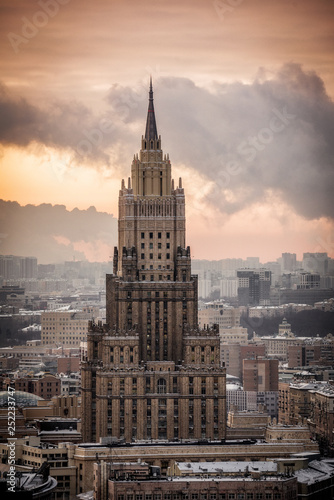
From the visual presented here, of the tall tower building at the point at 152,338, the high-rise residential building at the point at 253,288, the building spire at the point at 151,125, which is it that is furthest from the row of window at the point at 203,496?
the high-rise residential building at the point at 253,288

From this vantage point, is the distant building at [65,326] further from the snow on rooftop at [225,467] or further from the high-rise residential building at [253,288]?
the snow on rooftop at [225,467]

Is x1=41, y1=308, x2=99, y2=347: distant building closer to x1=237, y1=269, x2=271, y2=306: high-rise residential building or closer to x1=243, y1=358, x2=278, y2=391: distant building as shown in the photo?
x1=237, y1=269, x2=271, y2=306: high-rise residential building

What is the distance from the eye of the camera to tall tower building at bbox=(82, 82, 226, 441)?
74562mm

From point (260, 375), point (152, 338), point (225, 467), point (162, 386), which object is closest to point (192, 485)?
point (225, 467)

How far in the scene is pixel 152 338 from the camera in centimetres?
7688

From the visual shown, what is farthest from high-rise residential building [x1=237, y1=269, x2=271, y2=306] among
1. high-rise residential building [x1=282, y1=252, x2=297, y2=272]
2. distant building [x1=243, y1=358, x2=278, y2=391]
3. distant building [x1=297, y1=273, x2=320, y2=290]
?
distant building [x1=243, y1=358, x2=278, y2=391]

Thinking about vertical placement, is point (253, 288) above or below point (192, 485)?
above

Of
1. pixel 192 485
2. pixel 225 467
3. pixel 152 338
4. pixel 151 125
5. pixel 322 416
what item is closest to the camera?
pixel 192 485

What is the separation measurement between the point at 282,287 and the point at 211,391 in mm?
74877

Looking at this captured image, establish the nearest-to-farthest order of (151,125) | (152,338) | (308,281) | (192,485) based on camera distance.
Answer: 1. (192,485)
2. (152,338)
3. (151,125)
4. (308,281)

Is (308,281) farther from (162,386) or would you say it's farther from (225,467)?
(225,467)

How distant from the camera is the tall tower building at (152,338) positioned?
74562mm

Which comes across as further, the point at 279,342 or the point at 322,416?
the point at 279,342

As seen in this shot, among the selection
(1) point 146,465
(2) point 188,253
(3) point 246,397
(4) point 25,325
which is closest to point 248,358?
(3) point 246,397
